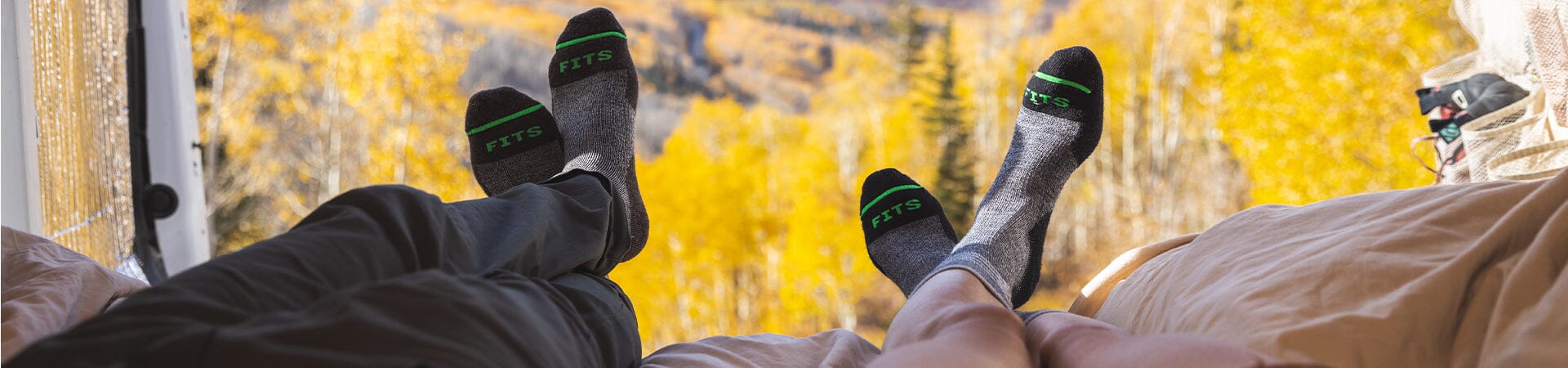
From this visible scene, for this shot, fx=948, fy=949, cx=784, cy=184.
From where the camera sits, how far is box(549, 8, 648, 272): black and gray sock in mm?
1020

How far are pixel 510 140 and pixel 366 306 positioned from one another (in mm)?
776

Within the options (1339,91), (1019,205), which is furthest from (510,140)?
(1339,91)

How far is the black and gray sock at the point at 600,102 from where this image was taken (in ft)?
3.34

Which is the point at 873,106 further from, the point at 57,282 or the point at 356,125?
the point at 57,282

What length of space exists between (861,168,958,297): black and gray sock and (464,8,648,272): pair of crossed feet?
0.95 feet

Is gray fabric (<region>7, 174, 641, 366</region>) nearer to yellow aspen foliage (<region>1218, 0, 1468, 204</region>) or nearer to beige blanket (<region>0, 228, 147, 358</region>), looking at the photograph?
beige blanket (<region>0, 228, 147, 358</region>)

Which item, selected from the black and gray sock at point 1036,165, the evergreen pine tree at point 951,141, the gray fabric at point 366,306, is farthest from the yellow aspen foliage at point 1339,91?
the gray fabric at point 366,306

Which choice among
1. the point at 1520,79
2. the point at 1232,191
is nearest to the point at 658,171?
the point at 1232,191

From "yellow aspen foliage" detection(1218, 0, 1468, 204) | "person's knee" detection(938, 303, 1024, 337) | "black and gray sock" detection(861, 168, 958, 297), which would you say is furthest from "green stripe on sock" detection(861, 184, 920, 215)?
"yellow aspen foliage" detection(1218, 0, 1468, 204)

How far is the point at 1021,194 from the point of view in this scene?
1.01m

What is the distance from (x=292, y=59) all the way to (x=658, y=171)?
2.72 meters

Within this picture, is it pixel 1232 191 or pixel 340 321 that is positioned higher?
pixel 340 321

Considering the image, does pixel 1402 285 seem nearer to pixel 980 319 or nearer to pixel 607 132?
pixel 980 319

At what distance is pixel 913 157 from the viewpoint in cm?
734
